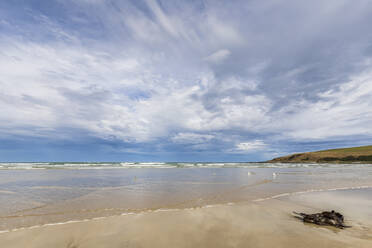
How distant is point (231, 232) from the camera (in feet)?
18.2

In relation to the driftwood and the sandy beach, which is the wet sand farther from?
the driftwood

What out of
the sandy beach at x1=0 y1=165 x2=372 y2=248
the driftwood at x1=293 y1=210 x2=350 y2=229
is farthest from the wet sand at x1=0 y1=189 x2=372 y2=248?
the driftwood at x1=293 y1=210 x2=350 y2=229

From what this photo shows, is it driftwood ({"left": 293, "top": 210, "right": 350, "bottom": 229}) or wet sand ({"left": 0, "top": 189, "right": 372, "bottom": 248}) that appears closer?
wet sand ({"left": 0, "top": 189, "right": 372, "bottom": 248})

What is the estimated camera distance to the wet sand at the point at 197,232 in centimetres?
481

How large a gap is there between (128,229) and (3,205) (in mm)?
6883

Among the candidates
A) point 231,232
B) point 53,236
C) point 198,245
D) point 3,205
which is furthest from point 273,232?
point 3,205

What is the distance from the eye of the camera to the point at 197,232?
5516mm

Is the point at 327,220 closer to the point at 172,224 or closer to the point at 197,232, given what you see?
the point at 197,232

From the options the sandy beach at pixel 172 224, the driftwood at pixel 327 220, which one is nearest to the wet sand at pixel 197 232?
the sandy beach at pixel 172 224

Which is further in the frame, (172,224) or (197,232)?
(172,224)

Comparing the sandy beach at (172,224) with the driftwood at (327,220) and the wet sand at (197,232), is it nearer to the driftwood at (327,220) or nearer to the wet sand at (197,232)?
the wet sand at (197,232)

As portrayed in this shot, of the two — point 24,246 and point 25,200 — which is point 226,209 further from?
point 25,200

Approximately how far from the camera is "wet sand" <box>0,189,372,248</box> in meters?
4.81

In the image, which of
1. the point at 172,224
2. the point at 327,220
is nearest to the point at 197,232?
the point at 172,224
